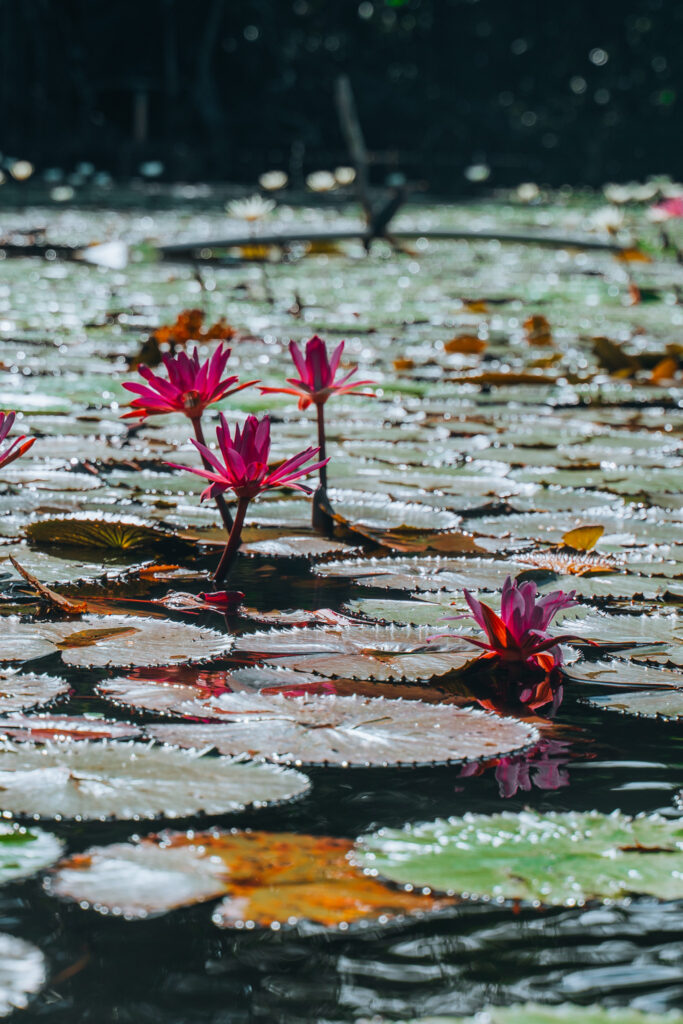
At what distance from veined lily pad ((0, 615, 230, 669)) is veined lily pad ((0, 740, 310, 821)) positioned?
18cm

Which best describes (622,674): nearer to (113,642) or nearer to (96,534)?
(113,642)

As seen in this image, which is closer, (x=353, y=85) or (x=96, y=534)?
(x=96, y=534)

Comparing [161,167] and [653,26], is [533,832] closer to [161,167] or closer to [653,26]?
[161,167]

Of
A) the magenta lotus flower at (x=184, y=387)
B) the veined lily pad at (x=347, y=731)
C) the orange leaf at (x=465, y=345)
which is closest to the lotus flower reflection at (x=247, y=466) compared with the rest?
the magenta lotus flower at (x=184, y=387)

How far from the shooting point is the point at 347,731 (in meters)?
0.93

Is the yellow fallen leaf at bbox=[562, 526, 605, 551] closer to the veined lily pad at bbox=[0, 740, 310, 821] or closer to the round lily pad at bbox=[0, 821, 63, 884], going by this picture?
the veined lily pad at bbox=[0, 740, 310, 821]

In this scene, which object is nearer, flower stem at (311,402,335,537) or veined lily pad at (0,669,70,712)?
veined lily pad at (0,669,70,712)

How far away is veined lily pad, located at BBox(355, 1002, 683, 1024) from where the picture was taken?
1.93ft

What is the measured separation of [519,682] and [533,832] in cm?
28

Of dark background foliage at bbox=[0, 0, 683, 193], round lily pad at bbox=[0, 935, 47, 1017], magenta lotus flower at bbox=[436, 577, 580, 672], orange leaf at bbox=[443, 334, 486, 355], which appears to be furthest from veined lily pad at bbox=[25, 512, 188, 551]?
dark background foliage at bbox=[0, 0, 683, 193]

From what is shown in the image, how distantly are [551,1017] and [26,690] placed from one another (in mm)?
534

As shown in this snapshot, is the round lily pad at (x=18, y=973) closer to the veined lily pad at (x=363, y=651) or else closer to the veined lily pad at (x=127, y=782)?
the veined lily pad at (x=127, y=782)

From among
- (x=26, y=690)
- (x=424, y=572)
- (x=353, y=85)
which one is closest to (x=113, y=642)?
(x=26, y=690)

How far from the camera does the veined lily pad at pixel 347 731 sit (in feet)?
2.94
